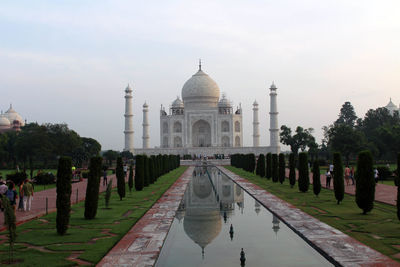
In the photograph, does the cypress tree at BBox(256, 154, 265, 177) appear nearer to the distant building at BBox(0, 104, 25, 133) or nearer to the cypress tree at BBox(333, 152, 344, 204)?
the cypress tree at BBox(333, 152, 344, 204)

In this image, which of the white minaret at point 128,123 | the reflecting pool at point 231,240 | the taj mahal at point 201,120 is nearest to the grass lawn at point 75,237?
the reflecting pool at point 231,240

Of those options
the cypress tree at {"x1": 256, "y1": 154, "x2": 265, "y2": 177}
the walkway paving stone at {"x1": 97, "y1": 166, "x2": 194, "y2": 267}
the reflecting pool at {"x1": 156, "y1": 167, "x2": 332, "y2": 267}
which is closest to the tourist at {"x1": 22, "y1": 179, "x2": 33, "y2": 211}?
the walkway paving stone at {"x1": 97, "y1": 166, "x2": 194, "y2": 267}

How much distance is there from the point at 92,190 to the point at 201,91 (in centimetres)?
4454

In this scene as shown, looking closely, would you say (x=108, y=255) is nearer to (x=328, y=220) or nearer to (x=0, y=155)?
(x=328, y=220)

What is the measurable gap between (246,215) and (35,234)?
171 inches

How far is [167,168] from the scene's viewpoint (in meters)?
26.2

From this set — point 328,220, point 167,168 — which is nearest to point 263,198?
point 328,220

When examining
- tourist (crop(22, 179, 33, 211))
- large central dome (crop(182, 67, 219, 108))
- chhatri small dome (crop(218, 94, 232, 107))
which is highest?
large central dome (crop(182, 67, 219, 108))

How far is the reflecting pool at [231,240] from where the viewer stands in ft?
19.2

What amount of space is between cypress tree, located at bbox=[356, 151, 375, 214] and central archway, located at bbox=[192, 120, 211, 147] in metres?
44.0

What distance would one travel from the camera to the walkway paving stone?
5.78 meters

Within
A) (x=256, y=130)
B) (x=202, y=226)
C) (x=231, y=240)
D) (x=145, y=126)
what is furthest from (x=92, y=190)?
(x=256, y=130)

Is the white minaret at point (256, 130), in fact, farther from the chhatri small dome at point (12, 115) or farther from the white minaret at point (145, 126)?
the chhatri small dome at point (12, 115)

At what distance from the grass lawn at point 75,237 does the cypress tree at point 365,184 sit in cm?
482
